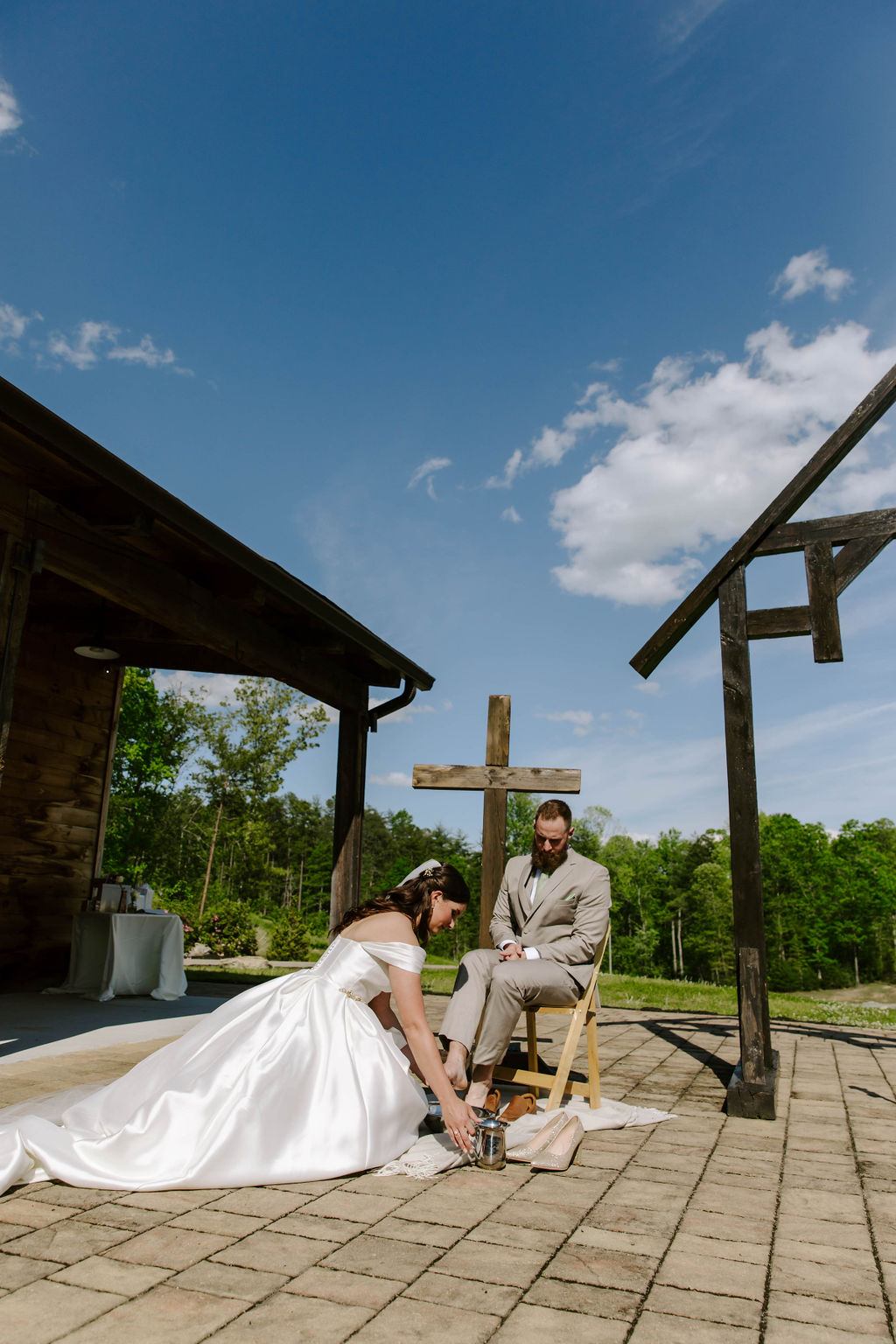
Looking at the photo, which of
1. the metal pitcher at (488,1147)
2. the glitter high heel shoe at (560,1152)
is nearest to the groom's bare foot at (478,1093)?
the glitter high heel shoe at (560,1152)

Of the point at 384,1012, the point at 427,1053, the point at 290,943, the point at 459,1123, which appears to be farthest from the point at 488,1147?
the point at 290,943

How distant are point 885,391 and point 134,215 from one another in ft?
42.4

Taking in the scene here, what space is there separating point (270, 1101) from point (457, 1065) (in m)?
1.04

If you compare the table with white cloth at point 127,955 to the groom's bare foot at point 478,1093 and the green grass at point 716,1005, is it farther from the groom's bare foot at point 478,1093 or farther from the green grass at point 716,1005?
the groom's bare foot at point 478,1093

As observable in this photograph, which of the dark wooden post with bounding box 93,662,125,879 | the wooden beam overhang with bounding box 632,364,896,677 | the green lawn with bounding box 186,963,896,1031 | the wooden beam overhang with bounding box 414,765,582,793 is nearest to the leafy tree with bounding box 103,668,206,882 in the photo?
the green lawn with bounding box 186,963,896,1031

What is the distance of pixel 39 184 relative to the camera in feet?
44.8

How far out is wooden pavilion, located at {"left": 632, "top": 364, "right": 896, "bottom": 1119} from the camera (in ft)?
13.4

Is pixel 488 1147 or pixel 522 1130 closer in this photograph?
pixel 488 1147

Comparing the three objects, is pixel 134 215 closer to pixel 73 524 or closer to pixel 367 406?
pixel 367 406

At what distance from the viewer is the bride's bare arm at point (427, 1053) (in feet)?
9.21

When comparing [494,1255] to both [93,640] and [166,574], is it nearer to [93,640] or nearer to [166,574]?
[166,574]

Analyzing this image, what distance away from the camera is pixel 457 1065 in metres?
3.43

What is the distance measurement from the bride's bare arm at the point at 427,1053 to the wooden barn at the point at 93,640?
90.7 inches

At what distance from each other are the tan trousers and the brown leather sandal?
18 cm
